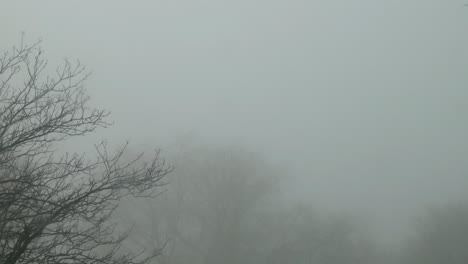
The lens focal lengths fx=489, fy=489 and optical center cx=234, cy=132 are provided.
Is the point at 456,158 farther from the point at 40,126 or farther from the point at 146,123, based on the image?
the point at 40,126

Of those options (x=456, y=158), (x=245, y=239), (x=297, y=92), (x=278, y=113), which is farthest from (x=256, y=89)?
(x=245, y=239)

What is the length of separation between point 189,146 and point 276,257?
721cm

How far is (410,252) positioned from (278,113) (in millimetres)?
95685

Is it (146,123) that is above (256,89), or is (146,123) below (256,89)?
below

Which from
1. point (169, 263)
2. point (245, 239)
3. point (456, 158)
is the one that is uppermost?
point (456, 158)

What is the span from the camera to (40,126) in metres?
6.31

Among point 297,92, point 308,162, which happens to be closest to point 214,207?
point 308,162

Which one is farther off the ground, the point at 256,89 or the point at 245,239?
the point at 256,89

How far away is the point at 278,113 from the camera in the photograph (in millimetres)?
129750

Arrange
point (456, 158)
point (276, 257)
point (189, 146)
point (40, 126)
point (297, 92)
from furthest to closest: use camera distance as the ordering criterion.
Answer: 1. point (297, 92)
2. point (456, 158)
3. point (189, 146)
4. point (276, 257)
5. point (40, 126)

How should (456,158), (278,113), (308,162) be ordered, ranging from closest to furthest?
(308,162)
(456,158)
(278,113)

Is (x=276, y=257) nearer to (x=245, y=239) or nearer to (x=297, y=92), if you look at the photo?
(x=245, y=239)

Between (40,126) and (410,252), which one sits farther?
(410,252)

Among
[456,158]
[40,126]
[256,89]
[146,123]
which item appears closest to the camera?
[40,126]
